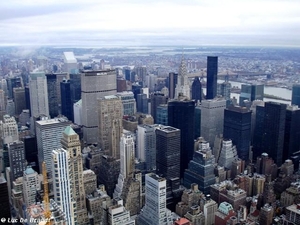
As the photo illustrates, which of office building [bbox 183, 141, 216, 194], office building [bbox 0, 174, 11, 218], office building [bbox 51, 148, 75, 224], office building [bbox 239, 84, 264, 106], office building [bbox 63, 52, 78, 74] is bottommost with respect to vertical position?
office building [bbox 183, 141, 216, 194]

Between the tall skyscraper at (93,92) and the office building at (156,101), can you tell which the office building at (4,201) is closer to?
the tall skyscraper at (93,92)

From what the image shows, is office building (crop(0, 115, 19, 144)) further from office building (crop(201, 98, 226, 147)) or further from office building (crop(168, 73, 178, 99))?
office building (crop(168, 73, 178, 99))

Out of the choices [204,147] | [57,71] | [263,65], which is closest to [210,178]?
[204,147]

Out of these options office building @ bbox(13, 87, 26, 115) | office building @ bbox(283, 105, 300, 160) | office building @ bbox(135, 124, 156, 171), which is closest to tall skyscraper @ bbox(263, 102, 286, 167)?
office building @ bbox(283, 105, 300, 160)

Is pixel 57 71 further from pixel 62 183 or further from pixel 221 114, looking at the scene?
pixel 62 183

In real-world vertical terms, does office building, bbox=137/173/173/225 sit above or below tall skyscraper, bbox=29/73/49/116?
below

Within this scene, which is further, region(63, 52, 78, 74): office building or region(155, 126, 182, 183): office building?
region(63, 52, 78, 74): office building

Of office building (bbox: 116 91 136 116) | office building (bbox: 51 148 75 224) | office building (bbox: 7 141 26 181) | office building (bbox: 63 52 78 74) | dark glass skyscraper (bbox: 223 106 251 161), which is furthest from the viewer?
office building (bbox: 116 91 136 116)
